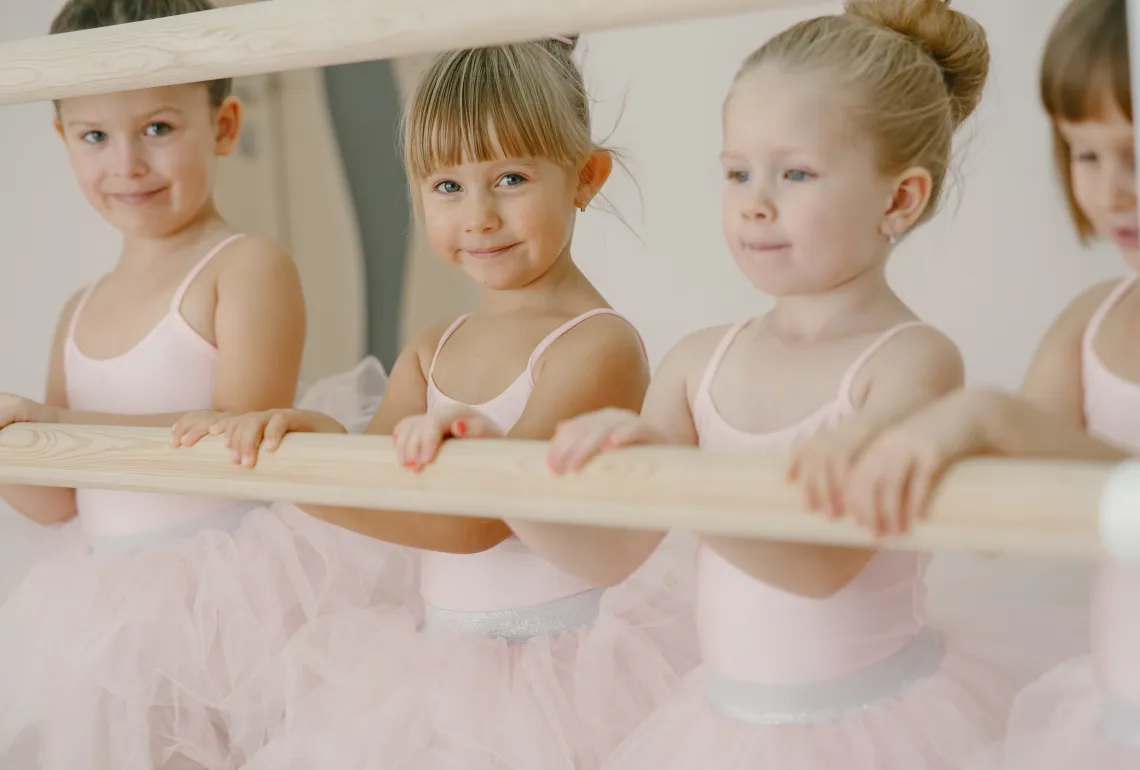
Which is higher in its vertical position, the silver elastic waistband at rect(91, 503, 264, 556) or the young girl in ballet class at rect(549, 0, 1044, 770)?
the young girl in ballet class at rect(549, 0, 1044, 770)

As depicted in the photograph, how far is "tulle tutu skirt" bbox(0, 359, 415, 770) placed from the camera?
0.99 meters

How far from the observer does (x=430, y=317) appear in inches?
62.3

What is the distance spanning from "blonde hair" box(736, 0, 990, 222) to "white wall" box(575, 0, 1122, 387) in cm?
19

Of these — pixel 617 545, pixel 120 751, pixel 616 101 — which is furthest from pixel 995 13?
pixel 120 751

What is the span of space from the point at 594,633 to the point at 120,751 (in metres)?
0.38

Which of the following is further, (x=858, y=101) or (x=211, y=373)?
(x=211, y=373)

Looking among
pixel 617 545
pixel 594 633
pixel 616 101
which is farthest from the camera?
pixel 616 101

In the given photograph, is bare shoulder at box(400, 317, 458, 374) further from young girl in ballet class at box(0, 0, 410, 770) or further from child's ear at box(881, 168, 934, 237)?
child's ear at box(881, 168, 934, 237)

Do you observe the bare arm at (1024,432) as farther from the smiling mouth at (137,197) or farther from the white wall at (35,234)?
the white wall at (35,234)

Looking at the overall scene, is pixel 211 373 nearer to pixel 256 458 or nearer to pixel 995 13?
pixel 256 458

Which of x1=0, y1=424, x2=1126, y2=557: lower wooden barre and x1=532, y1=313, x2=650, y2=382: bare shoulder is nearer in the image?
x1=0, y1=424, x2=1126, y2=557: lower wooden barre

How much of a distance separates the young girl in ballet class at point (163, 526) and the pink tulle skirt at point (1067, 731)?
1.77ft

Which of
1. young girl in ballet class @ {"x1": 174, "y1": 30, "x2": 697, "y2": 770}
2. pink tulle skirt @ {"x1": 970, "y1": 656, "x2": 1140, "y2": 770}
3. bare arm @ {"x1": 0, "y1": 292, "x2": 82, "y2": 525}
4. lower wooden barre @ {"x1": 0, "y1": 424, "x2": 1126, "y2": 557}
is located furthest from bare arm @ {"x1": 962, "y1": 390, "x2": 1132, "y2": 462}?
bare arm @ {"x1": 0, "y1": 292, "x2": 82, "y2": 525}

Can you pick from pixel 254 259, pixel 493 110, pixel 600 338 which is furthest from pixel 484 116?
pixel 254 259
